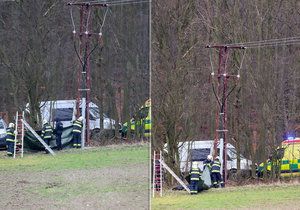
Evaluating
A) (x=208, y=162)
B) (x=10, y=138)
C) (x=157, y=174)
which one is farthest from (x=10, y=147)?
(x=208, y=162)

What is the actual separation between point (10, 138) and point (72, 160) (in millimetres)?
290

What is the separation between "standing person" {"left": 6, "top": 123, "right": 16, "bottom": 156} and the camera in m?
3.50

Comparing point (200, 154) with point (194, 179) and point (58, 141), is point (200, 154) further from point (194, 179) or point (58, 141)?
point (58, 141)

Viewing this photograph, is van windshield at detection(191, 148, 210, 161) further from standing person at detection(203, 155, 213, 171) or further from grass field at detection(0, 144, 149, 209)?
grass field at detection(0, 144, 149, 209)

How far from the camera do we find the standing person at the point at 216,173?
391 inches

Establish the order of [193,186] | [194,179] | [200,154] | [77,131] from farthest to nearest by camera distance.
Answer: [200,154] < [194,179] < [193,186] < [77,131]

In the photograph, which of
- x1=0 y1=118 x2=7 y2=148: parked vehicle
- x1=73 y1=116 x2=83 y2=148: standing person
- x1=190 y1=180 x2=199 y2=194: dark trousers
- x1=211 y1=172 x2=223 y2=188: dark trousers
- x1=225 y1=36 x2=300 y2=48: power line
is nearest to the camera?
x1=73 y1=116 x2=83 y2=148: standing person

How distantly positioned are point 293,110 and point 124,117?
888 cm

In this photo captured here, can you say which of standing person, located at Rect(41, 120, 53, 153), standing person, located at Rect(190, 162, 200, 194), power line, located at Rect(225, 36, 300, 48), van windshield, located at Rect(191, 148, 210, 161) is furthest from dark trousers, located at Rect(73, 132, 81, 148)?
power line, located at Rect(225, 36, 300, 48)

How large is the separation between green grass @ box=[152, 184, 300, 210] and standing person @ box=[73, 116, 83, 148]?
2.95m

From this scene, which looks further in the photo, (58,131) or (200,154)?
(200,154)

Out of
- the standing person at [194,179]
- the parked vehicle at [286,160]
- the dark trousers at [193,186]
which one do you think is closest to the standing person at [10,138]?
the standing person at [194,179]

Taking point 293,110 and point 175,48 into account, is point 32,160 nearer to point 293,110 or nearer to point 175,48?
point 175,48

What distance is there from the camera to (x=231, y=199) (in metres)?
8.03
